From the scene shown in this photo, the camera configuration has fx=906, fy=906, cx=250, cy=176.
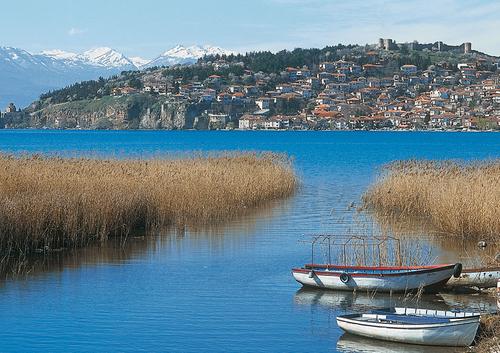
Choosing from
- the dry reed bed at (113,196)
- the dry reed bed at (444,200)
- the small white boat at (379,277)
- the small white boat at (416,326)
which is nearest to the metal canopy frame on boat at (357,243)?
the small white boat at (379,277)

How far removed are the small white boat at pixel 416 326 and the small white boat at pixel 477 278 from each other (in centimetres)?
294

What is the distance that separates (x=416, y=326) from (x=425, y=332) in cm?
16

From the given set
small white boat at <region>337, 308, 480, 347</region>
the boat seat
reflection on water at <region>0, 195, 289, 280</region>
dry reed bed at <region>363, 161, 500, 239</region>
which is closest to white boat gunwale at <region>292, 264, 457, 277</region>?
small white boat at <region>337, 308, 480, 347</region>

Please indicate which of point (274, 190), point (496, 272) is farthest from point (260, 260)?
point (274, 190)

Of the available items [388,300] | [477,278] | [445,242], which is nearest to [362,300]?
[388,300]

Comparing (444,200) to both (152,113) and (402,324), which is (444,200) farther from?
(152,113)

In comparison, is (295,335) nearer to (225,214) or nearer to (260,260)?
(260,260)

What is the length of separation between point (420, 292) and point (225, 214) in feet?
40.8

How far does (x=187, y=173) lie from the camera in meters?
30.2

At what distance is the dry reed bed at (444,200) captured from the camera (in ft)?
73.3

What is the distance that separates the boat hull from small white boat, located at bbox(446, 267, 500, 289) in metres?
3.76

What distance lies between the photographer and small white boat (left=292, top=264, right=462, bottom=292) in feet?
55.1

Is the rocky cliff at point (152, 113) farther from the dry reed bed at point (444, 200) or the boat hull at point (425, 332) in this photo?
the boat hull at point (425, 332)

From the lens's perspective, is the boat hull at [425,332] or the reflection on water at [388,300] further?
the reflection on water at [388,300]
